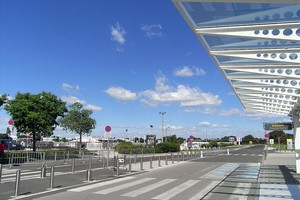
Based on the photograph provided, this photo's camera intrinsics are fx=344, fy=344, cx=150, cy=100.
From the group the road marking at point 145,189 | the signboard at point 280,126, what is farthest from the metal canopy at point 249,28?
the signboard at point 280,126

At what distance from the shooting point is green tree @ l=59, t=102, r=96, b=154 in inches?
1870

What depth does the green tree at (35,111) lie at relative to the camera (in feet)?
109

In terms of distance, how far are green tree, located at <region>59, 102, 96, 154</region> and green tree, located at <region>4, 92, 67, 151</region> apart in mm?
11649

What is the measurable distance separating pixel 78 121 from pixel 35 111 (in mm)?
13791

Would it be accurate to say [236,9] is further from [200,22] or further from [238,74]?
[238,74]

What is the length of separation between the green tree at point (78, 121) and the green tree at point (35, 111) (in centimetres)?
1165

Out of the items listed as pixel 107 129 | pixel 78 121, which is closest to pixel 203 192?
pixel 107 129

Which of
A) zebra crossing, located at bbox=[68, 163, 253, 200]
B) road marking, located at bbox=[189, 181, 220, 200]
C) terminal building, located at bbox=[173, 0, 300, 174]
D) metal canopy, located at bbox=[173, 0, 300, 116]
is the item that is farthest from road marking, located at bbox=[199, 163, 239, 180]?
metal canopy, located at bbox=[173, 0, 300, 116]

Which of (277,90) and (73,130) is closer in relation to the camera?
(277,90)

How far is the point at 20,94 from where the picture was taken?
116 feet

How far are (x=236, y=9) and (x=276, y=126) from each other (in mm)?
17514

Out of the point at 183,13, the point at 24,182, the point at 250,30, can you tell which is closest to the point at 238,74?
the point at 250,30

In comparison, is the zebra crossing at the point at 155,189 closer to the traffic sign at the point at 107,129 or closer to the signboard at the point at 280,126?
the traffic sign at the point at 107,129

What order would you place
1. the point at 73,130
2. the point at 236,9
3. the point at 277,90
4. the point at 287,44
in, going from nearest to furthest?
the point at 236,9 < the point at 287,44 < the point at 277,90 < the point at 73,130
